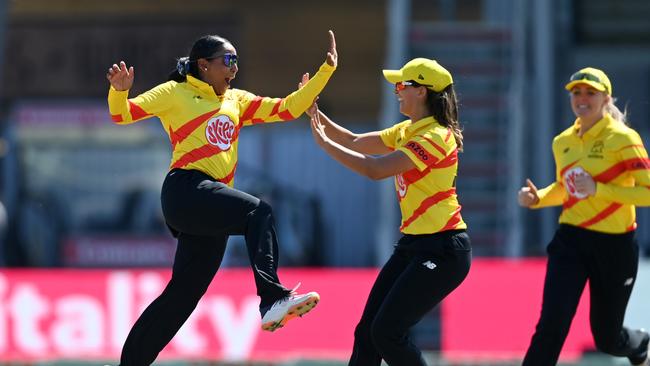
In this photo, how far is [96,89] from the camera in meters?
22.8

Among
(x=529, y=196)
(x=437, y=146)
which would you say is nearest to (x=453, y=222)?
(x=437, y=146)

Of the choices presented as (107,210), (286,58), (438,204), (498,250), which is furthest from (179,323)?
(286,58)

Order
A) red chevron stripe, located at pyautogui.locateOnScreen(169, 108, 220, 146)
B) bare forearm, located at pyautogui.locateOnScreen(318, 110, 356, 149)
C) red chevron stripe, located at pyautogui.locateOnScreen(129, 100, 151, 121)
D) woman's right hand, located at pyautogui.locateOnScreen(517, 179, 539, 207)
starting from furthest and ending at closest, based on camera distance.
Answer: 1. woman's right hand, located at pyautogui.locateOnScreen(517, 179, 539, 207)
2. bare forearm, located at pyautogui.locateOnScreen(318, 110, 356, 149)
3. red chevron stripe, located at pyautogui.locateOnScreen(169, 108, 220, 146)
4. red chevron stripe, located at pyautogui.locateOnScreen(129, 100, 151, 121)

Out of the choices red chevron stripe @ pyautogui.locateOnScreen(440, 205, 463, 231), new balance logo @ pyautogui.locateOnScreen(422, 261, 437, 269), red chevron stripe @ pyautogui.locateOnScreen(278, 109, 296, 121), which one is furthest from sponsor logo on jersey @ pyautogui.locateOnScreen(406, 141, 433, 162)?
red chevron stripe @ pyautogui.locateOnScreen(278, 109, 296, 121)

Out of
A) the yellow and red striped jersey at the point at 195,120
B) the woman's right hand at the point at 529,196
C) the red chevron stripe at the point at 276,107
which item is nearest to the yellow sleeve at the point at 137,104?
the yellow and red striped jersey at the point at 195,120

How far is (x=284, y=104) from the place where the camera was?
772 centimetres

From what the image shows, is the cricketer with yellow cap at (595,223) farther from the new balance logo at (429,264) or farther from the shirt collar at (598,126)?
the new balance logo at (429,264)

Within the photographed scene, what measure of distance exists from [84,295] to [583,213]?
6.63m

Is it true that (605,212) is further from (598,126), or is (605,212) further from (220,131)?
(220,131)

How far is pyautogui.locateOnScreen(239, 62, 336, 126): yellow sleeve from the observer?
7.70 metres

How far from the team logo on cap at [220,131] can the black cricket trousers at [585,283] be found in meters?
1.95

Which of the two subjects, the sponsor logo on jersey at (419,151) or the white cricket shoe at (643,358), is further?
the white cricket shoe at (643,358)

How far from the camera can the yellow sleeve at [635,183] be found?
25.7 feet

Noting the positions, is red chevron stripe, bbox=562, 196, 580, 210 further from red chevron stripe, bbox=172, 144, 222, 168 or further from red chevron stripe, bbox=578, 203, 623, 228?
red chevron stripe, bbox=172, 144, 222, 168
